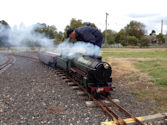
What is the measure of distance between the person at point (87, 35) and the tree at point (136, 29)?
77.6 m

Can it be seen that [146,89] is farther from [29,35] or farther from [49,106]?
[29,35]

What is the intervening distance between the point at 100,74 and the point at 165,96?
121 inches

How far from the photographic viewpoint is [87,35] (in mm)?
9086

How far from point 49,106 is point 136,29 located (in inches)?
3265

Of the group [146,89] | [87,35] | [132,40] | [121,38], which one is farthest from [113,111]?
Result: [121,38]

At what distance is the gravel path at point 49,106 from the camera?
5.42m

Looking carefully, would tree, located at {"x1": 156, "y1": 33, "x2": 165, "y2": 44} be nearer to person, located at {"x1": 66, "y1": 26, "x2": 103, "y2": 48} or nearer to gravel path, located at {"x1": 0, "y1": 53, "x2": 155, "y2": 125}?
person, located at {"x1": 66, "y1": 26, "x2": 103, "y2": 48}

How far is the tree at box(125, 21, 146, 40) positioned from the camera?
271 ft

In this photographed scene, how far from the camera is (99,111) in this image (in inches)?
241

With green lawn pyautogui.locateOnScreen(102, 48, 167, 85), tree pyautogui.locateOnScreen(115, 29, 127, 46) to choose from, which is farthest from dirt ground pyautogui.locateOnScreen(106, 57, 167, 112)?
tree pyautogui.locateOnScreen(115, 29, 127, 46)

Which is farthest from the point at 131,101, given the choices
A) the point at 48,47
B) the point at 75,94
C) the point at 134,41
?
the point at 134,41

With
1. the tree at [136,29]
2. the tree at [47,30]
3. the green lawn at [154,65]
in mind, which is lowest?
the green lawn at [154,65]

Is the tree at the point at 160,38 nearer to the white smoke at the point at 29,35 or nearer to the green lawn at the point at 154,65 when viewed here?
the green lawn at the point at 154,65

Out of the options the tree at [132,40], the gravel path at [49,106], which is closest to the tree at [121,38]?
the tree at [132,40]
